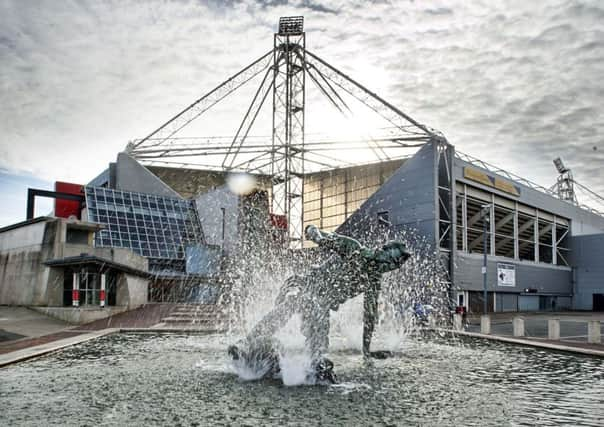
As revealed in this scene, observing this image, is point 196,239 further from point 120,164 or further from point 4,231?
point 4,231

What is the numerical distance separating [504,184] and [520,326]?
29881mm

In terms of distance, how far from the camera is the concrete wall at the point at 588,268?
193ft

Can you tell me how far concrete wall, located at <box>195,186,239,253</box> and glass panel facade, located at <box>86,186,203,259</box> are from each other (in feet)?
5.34

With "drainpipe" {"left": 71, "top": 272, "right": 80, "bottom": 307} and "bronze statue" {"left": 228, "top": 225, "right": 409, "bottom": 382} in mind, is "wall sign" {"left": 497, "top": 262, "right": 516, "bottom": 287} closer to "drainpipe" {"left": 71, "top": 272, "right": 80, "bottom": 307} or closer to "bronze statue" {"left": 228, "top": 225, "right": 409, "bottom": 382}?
"drainpipe" {"left": 71, "top": 272, "right": 80, "bottom": 307}

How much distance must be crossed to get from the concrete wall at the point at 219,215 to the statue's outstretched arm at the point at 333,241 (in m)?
41.4

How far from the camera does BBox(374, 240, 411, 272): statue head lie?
40.3ft

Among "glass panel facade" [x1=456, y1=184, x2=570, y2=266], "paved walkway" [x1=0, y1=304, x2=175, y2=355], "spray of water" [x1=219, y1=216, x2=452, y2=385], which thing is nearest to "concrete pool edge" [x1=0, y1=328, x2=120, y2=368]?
"paved walkway" [x1=0, y1=304, x2=175, y2=355]

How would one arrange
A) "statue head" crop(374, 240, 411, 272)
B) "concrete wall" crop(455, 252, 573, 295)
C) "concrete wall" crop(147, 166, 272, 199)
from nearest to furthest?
"statue head" crop(374, 240, 411, 272) < "concrete wall" crop(455, 252, 573, 295) < "concrete wall" crop(147, 166, 272, 199)

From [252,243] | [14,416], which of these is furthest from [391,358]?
[252,243]

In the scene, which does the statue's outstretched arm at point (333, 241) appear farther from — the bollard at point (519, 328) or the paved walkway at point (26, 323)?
the bollard at point (519, 328)

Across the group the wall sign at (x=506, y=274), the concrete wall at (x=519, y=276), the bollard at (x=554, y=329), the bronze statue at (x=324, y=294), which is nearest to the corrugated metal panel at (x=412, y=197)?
the concrete wall at (x=519, y=276)

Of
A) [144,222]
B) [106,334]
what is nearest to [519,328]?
[106,334]

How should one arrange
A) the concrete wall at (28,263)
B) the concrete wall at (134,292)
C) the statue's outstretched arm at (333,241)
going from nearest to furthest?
the statue's outstretched arm at (333,241)
the concrete wall at (134,292)
the concrete wall at (28,263)

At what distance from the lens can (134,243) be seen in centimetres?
4506
